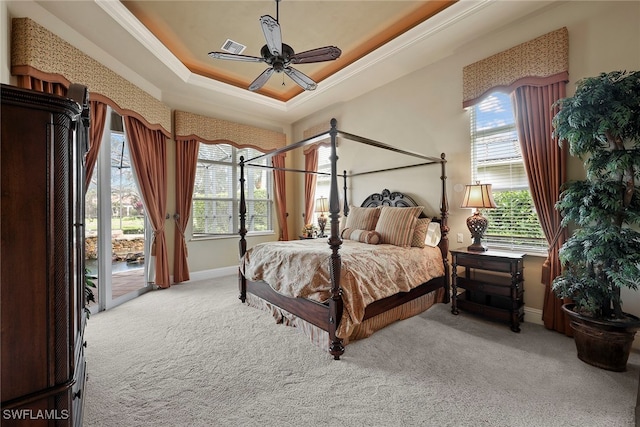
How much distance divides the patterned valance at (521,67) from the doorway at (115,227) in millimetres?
4555

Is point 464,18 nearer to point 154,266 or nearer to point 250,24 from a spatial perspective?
point 250,24

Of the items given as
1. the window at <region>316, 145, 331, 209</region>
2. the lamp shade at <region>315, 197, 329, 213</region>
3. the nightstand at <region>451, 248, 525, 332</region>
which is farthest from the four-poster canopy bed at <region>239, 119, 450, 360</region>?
the window at <region>316, 145, 331, 209</region>

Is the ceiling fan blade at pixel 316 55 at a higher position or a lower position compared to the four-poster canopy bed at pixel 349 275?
higher

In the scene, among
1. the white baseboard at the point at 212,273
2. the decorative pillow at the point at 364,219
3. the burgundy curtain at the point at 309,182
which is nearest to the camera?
the decorative pillow at the point at 364,219

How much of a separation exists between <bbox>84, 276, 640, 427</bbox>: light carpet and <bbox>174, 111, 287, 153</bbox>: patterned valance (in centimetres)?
314

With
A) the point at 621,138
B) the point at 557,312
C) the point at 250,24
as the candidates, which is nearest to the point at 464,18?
the point at 621,138

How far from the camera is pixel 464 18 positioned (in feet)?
9.37

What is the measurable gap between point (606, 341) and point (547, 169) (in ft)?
5.06

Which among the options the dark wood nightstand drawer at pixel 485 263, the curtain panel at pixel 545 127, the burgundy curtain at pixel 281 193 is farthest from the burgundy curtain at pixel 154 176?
the curtain panel at pixel 545 127

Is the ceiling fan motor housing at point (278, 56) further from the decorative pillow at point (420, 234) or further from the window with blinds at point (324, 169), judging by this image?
the window with blinds at point (324, 169)

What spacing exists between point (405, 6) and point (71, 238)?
3541 mm

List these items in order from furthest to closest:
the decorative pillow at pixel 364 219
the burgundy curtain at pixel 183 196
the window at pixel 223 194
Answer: the window at pixel 223 194, the burgundy curtain at pixel 183 196, the decorative pillow at pixel 364 219

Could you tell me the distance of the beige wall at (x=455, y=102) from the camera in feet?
7.91

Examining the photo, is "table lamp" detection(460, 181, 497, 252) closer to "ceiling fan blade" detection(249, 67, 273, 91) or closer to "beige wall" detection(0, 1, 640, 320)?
"beige wall" detection(0, 1, 640, 320)
